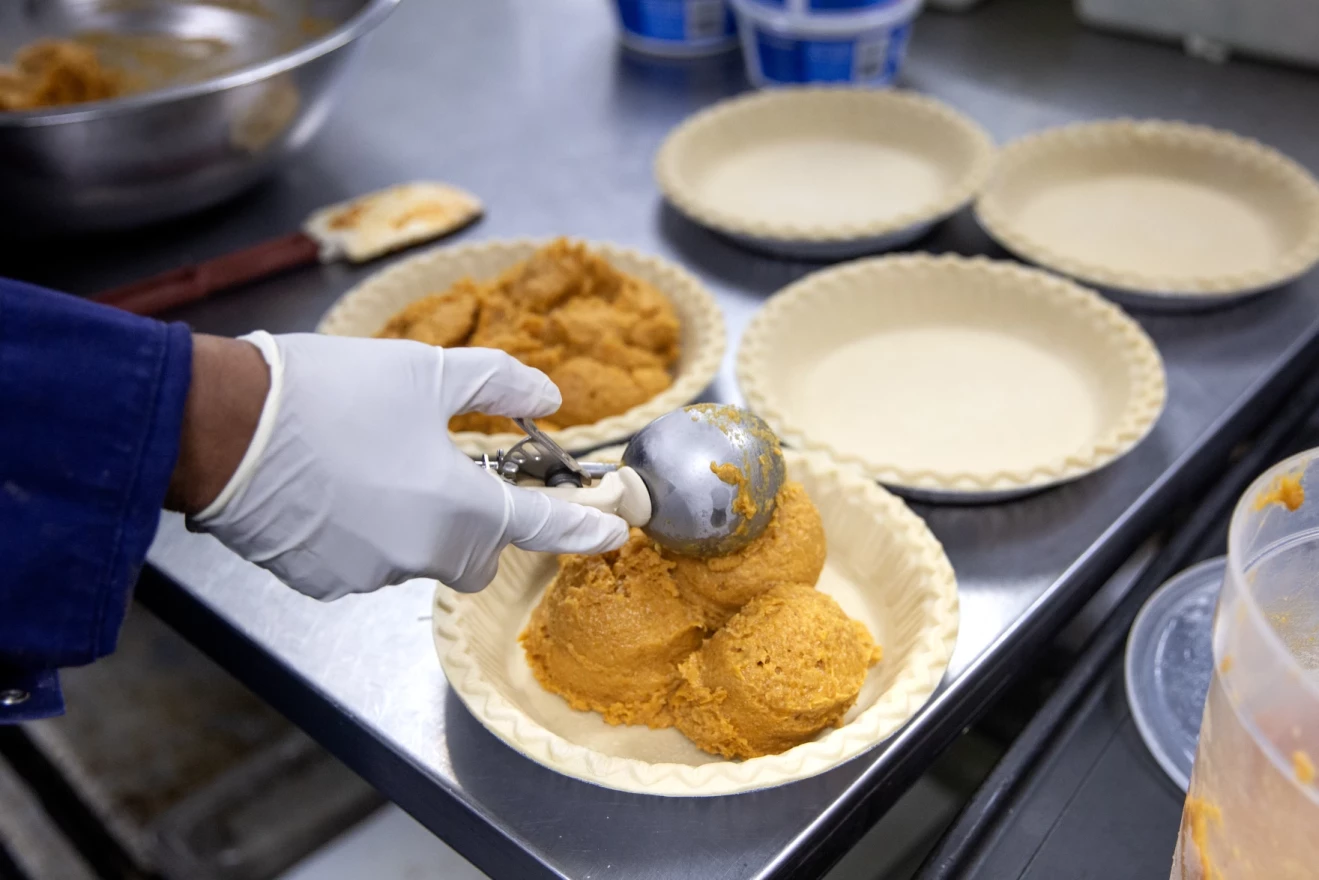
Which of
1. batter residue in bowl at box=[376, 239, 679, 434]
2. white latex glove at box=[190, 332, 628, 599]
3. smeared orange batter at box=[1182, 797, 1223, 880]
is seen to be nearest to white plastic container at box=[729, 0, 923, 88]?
batter residue in bowl at box=[376, 239, 679, 434]

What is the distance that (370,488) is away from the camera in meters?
0.92

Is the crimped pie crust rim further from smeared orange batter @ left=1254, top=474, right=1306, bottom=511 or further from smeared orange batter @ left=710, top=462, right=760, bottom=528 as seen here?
smeared orange batter @ left=1254, top=474, right=1306, bottom=511

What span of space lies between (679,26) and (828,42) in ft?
1.60

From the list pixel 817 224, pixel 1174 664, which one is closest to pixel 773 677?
pixel 1174 664

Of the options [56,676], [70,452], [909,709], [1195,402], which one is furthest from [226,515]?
[1195,402]

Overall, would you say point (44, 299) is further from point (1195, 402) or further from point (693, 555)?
point (1195, 402)

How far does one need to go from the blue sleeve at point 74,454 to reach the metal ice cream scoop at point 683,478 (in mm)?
305

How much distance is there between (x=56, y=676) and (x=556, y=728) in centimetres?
47

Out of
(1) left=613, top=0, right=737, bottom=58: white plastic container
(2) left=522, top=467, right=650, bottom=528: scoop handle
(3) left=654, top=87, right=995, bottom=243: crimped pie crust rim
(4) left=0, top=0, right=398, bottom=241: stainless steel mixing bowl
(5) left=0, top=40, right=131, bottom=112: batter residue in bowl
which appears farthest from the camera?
(1) left=613, top=0, right=737, bottom=58: white plastic container

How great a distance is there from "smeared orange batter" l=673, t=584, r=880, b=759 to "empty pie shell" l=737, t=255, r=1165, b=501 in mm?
278

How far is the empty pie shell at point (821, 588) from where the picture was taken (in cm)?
93

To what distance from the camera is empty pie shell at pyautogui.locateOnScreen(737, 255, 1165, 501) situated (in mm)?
1308

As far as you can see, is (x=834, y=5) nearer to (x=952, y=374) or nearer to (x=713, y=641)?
(x=952, y=374)

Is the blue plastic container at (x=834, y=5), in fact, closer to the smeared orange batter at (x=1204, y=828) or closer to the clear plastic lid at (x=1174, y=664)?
the clear plastic lid at (x=1174, y=664)
